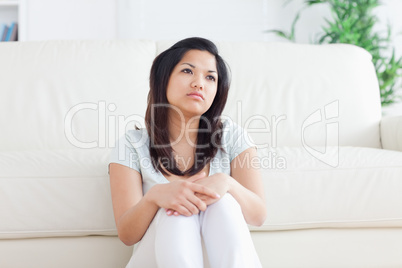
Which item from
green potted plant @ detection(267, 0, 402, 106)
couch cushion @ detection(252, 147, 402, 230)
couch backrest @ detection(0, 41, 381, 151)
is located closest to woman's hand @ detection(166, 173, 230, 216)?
couch cushion @ detection(252, 147, 402, 230)

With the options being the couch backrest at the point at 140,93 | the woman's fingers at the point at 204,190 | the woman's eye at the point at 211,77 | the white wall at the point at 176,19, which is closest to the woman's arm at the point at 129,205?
the woman's fingers at the point at 204,190

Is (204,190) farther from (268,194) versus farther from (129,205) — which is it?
(268,194)

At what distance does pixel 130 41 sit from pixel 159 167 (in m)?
0.90

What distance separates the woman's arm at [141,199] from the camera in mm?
A: 950

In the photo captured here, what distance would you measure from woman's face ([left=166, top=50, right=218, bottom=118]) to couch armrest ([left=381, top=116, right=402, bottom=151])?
850 mm

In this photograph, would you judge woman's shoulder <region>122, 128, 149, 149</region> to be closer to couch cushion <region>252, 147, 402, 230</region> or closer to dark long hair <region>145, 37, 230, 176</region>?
dark long hair <region>145, 37, 230, 176</region>

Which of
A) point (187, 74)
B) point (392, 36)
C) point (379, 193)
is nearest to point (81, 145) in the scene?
point (187, 74)

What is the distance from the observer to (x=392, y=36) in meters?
3.33

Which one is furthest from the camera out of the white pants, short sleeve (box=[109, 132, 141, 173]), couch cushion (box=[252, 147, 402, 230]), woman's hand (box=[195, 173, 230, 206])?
couch cushion (box=[252, 147, 402, 230])

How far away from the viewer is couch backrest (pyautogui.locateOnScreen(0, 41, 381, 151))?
169 cm

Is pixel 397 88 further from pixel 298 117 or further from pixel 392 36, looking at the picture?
pixel 298 117

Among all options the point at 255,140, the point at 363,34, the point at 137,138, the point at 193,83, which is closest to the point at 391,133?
the point at 255,140

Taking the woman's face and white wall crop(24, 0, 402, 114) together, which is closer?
the woman's face

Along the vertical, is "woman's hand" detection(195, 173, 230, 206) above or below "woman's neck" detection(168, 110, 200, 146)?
below
